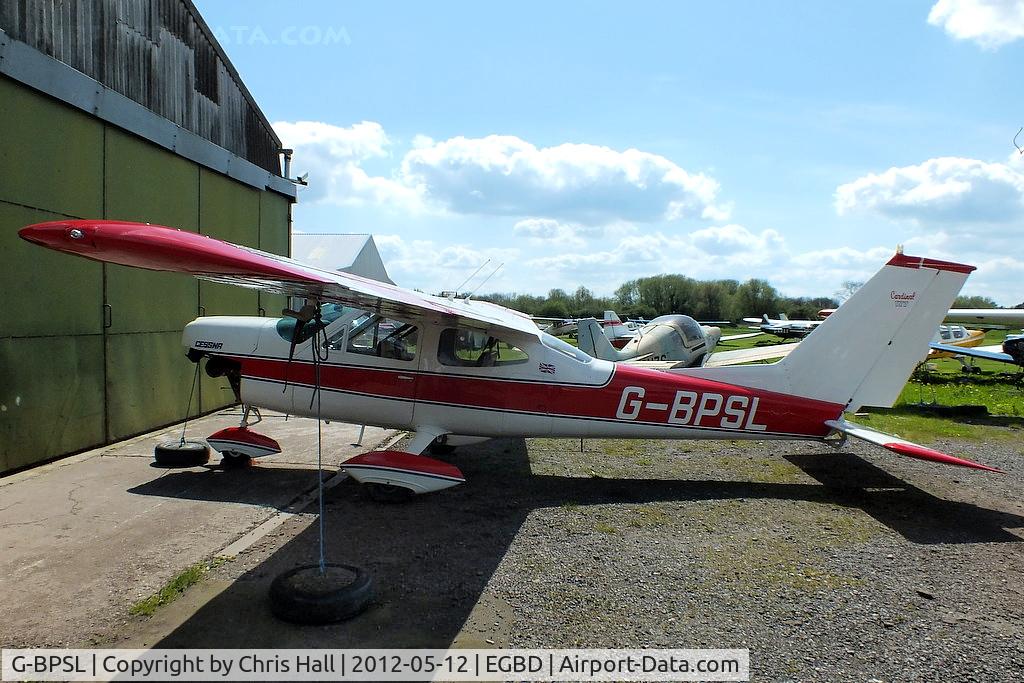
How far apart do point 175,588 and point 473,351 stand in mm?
3688

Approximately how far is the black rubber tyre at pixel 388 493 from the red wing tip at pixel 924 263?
5730mm

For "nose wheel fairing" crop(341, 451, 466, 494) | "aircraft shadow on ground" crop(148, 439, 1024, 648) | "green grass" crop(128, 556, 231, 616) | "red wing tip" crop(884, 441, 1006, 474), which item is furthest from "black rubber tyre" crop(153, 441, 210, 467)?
"red wing tip" crop(884, 441, 1006, 474)

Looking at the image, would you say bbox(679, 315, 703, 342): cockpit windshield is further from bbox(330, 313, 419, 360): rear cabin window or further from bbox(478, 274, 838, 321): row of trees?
bbox(478, 274, 838, 321): row of trees

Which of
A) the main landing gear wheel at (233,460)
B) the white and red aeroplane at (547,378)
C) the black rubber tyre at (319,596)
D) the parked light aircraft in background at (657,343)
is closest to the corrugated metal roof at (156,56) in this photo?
the white and red aeroplane at (547,378)

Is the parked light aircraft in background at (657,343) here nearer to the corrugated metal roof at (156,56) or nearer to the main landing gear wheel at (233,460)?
the corrugated metal roof at (156,56)

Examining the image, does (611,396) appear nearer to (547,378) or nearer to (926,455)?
(547,378)

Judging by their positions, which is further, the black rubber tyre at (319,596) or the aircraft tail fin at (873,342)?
the aircraft tail fin at (873,342)

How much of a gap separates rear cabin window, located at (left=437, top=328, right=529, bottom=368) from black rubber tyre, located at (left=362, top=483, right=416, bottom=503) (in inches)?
56.8

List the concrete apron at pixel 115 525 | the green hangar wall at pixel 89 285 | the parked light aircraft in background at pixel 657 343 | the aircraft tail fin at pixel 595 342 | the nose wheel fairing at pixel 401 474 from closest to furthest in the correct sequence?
the concrete apron at pixel 115 525, the nose wheel fairing at pixel 401 474, the green hangar wall at pixel 89 285, the parked light aircraft in background at pixel 657 343, the aircraft tail fin at pixel 595 342

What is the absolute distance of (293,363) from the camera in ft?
22.8

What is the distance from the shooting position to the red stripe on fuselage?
269 inches

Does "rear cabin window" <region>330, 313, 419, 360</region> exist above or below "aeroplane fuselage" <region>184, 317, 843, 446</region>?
above

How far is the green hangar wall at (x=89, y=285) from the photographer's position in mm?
7008

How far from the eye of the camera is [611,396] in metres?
6.86
